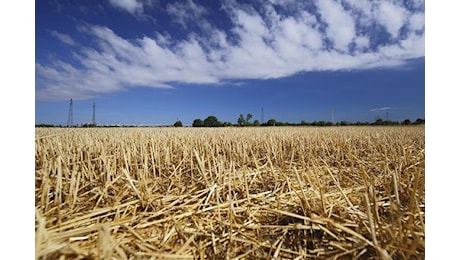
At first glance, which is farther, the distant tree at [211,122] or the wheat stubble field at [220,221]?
the distant tree at [211,122]

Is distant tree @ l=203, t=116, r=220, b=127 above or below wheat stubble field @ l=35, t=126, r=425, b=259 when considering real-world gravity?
above

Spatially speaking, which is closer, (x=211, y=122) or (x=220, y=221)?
(x=220, y=221)

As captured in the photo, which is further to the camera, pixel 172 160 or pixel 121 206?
pixel 172 160

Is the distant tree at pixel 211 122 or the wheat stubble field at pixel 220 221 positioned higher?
the distant tree at pixel 211 122

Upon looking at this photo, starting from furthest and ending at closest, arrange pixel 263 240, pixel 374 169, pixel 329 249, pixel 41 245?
pixel 374 169
pixel 263 240
pixel 329 249
pixel 41 245

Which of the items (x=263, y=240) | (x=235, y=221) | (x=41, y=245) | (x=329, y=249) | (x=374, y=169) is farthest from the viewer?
(x=374, y=169)

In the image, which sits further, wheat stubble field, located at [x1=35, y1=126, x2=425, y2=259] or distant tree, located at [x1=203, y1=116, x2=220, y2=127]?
distant tree, located at [x1=203, y1=116, x2=220, y2=127]

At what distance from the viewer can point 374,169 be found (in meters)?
2.30

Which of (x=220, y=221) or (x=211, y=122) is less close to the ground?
(x=211, y=122)
